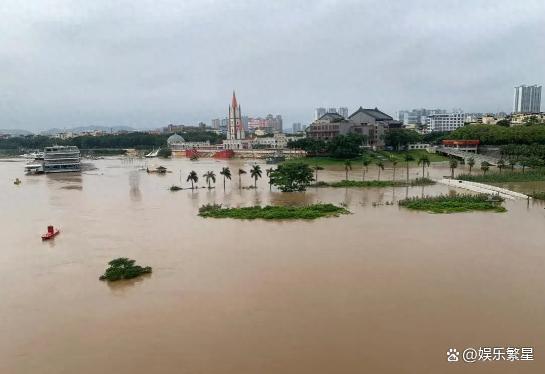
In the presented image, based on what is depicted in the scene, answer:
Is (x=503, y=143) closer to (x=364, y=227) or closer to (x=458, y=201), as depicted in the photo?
(x=458, y=201)

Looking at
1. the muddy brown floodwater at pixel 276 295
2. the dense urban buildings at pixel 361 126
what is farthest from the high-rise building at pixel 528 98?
the muddy brown floodwater at pixel 276 295

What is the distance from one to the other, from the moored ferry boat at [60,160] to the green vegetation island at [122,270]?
1527 inches

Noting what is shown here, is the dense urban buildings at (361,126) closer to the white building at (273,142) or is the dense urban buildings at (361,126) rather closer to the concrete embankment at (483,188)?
the white building at (273,142)

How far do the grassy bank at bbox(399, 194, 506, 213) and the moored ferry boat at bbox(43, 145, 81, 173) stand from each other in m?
37.8

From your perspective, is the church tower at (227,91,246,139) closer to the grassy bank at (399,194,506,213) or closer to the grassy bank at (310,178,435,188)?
the grassy bank at (310,178,435,188)

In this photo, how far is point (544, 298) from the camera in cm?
1180

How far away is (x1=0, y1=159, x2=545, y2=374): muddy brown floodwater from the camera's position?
372 inches

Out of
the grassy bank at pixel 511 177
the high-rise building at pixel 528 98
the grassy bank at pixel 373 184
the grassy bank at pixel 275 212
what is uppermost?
the high-rise building at pixel 528 98

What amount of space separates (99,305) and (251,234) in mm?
7864

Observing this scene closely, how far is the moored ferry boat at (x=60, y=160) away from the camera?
48.8m

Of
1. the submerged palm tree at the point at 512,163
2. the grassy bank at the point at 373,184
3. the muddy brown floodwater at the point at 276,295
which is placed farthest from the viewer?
the submerged palm tree at the point at 512,163

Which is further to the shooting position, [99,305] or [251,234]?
[251,234]

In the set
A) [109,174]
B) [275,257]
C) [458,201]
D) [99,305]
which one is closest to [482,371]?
[275,257]

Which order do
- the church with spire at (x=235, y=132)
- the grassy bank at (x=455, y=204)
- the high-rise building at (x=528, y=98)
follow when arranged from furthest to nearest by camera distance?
the high-rise building at (x=528, y=98) < the church with spire at (x=235, y=132) < the grassy bank at (x=455, y=204)
